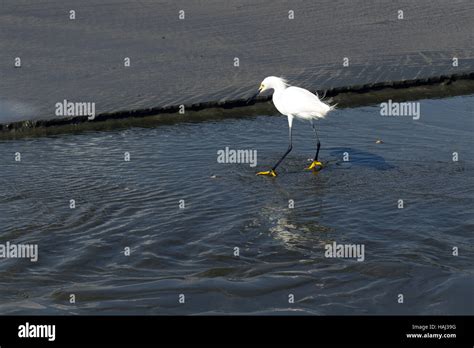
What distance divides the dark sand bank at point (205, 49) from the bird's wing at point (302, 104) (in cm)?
271

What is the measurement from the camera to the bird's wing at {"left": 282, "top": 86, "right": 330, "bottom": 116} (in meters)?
11.0

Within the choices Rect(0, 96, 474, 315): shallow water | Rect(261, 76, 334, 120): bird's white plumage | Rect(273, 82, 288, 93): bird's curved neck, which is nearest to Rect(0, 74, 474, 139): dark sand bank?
Rect(0, 96, 474, 315): shallow water

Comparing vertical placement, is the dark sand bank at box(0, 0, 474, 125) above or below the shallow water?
above

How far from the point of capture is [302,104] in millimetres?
11062

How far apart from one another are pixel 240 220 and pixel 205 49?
7686 millimetres

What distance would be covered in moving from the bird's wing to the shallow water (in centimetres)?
71

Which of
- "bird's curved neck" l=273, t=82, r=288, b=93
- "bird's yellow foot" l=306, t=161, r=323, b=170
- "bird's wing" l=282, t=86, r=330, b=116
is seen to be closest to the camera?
"bird's wing" l=282, t=86, r=330, b=116

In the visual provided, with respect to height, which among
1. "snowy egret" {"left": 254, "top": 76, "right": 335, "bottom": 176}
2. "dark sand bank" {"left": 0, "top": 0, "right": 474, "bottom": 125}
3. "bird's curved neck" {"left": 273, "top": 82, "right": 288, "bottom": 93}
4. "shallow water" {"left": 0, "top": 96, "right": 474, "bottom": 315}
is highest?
"dark sand bank" {"left": 0, "top": 0, "right": 474, "bottom": 125}

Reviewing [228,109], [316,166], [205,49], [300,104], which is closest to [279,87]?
[300,104]

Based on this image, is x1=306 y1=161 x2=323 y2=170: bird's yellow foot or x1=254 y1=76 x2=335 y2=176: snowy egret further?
x1=306 y1=161 x2=323 y2=170: bird's yellow foot

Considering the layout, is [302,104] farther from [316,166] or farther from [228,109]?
[228,109]

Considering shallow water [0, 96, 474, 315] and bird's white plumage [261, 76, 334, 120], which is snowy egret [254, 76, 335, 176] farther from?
shallow water [0, 96, 474, 315]

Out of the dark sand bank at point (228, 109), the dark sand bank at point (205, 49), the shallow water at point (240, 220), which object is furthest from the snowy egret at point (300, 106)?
the dark sand bank at point (205, 49)

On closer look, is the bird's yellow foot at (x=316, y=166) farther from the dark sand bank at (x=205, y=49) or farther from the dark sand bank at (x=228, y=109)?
the dark sand bank at (x=205, y=49)
